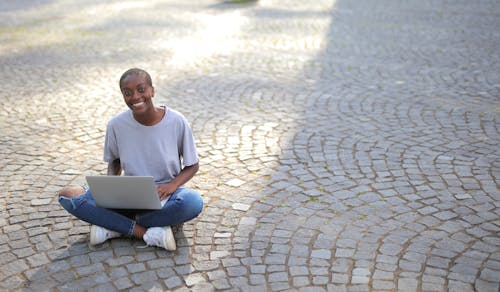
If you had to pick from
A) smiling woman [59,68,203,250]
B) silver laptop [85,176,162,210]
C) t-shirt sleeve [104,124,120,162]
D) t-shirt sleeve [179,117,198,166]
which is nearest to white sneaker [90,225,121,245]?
smiling woman [59,68,203,250]

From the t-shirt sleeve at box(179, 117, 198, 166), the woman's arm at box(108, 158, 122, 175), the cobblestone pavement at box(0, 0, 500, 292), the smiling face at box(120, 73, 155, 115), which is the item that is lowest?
the cobblestone pavement at box(0, 0, 500, 292)

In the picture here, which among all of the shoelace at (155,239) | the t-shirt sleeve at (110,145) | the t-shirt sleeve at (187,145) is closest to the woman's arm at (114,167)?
the t-shirt sleeve at (110,145)

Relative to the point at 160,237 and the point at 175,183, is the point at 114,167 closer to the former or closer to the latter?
the point at 175,183

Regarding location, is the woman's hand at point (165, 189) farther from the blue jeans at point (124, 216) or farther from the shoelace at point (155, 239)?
the shoelace at point (155, 239)

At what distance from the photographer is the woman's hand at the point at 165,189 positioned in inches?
165

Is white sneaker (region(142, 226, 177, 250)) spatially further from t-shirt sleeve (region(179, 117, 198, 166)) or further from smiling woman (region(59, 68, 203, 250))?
t-shirt sleeve (region(179, 117, 198, 166))

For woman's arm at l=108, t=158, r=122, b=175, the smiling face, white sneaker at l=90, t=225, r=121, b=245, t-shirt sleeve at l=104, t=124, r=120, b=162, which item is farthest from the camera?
woman's arm at l=108, t=158, r=122, b=175

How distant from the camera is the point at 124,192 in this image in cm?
405

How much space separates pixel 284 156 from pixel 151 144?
201 centimetres

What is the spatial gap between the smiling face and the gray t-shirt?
20 cm

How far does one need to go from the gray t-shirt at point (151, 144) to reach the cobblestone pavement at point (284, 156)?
0.57 m

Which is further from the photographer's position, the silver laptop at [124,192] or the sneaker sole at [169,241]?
the sneaker sole at [169,241]

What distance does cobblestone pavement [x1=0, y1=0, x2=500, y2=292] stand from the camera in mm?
3873

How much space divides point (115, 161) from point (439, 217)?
8.89 ft
